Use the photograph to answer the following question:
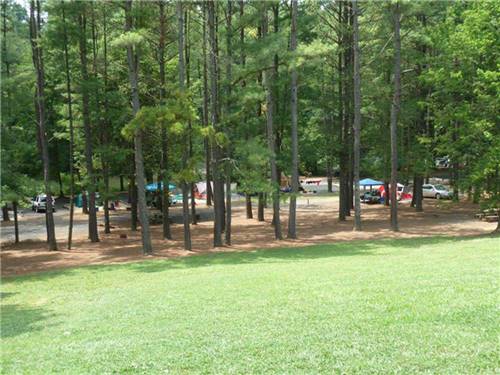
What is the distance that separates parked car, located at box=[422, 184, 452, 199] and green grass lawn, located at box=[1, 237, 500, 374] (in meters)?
28.1

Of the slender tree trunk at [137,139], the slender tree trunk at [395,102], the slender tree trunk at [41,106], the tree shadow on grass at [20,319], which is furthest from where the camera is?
the slender tree trunk at [395,102]

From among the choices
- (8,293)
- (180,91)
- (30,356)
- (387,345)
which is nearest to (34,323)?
(30,356)

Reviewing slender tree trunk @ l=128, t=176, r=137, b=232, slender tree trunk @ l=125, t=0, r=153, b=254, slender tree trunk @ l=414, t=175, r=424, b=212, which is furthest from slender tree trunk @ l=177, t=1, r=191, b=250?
slender tree trunk @ l=414, t=175, r=424, b=212

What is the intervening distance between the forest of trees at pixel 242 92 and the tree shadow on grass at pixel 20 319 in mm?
7234

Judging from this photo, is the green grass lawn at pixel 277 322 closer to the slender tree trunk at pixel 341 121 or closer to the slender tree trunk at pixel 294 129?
the slender tree trunk at pixel 294 129

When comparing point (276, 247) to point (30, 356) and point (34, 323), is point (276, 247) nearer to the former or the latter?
point (34, 323)

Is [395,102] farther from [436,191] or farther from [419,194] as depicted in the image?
[436,191]

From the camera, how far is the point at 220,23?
21828mm

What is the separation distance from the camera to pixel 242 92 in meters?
18.5

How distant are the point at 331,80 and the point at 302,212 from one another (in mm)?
9012

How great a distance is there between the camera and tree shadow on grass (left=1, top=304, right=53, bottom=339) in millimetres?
7648

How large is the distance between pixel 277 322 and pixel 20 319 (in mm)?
5054

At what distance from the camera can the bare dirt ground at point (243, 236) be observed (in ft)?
59.4

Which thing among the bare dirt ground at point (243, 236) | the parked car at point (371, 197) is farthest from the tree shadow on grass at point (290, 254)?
the parked car at point (371, 197)
